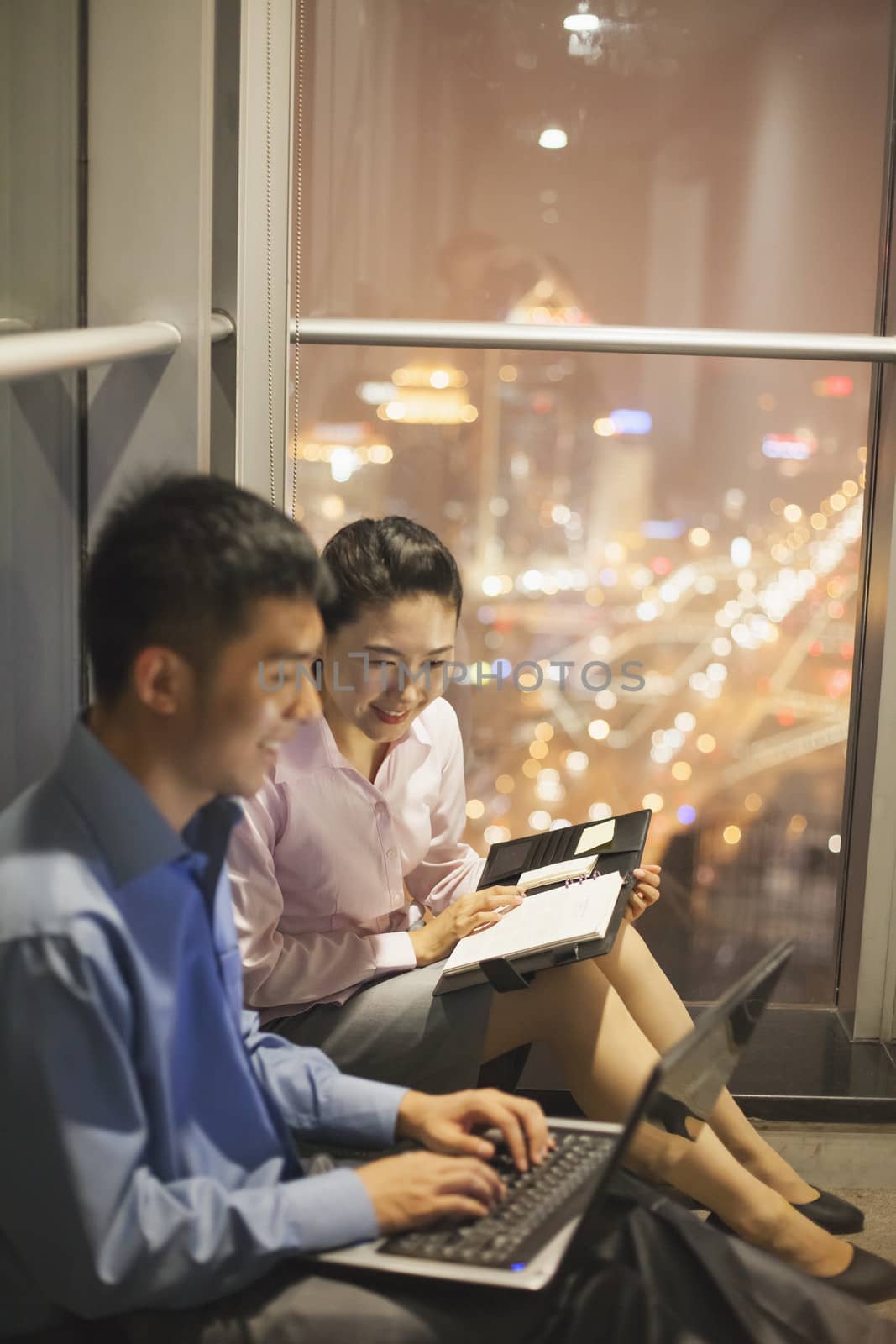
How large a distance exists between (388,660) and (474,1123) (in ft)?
2.22

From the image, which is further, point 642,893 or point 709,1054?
point 642,893

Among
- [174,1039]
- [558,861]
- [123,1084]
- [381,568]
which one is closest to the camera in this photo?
[123,1084]

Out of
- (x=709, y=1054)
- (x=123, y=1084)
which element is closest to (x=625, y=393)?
(x=709, y=1054)

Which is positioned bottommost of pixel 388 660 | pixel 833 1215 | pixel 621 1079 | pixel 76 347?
pixel 833 1215

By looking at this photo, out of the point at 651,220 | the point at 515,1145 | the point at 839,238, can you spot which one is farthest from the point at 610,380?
the point at 515,1145

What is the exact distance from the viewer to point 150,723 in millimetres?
991

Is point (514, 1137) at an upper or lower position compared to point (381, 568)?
lower

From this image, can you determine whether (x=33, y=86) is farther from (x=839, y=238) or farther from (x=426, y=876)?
(x=839, y=238)

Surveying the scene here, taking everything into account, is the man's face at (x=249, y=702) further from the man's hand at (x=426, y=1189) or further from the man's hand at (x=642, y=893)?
the man's hand at (x=642, y=893)

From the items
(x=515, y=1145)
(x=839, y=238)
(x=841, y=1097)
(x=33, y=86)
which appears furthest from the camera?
(x=839, y=238)

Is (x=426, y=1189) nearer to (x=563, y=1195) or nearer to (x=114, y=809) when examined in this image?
(x=563, y=1195)

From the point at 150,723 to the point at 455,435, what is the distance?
5.35ft

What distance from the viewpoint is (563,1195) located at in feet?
3.72

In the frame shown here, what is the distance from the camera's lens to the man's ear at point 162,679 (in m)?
0.96
